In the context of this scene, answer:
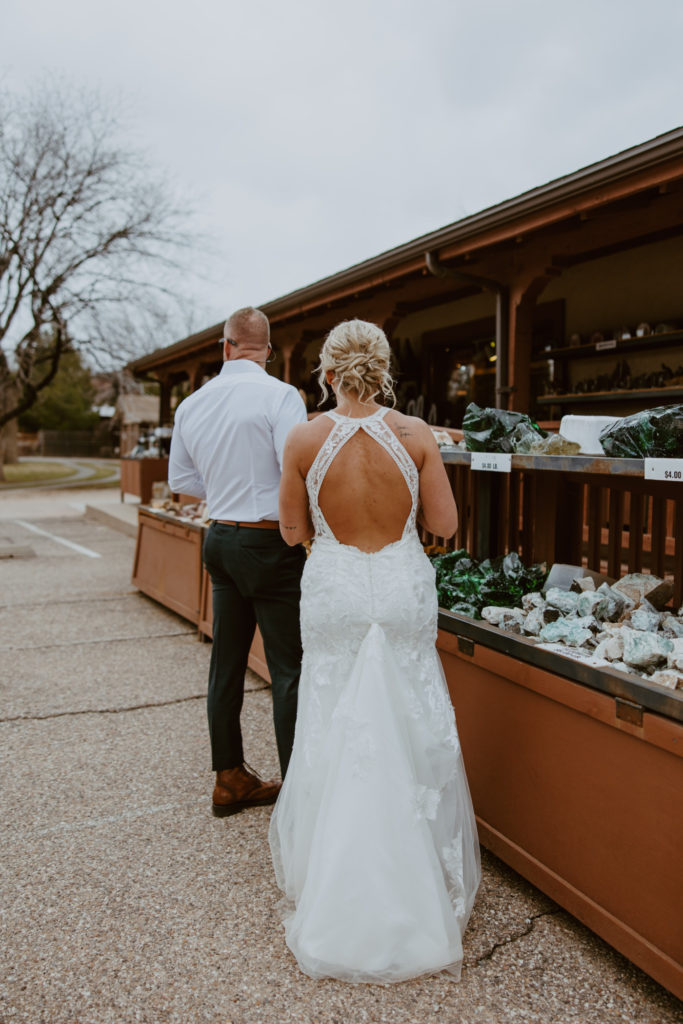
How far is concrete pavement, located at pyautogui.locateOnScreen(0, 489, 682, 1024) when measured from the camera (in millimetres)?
1851

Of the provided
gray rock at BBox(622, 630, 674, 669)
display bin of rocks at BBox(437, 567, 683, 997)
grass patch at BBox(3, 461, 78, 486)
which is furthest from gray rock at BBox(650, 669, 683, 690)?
grass patch at BBox(3, 461, 78, 486)

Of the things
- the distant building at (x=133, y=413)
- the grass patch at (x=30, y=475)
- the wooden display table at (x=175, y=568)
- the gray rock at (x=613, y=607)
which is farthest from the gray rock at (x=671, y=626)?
the grass patch at (x=30, y=475)

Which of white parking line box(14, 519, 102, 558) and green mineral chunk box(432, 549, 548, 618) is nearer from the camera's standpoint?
green mineral chunk box(432, 549, 548, 618)

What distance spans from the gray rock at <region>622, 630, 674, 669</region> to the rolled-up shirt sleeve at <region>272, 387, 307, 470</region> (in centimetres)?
140

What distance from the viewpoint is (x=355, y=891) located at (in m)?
1.87

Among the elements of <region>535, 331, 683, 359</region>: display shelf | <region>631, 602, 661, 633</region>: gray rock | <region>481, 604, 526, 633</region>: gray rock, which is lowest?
<region>481, 604, 526, 633</region>: gray rock

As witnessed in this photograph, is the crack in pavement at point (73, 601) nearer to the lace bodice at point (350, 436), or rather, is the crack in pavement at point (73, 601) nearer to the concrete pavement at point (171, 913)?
the concrete pavement at point (171, 913)

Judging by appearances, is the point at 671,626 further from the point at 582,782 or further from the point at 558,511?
the point at 558,511

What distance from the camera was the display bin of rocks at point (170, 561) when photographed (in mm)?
5621

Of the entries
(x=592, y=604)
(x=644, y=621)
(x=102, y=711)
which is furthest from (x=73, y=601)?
(x=644, y=621)

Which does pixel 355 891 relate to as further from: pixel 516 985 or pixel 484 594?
pixel 484 594

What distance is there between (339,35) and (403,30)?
3.66 meters

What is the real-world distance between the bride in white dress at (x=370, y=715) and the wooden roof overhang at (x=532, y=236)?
2.61 m

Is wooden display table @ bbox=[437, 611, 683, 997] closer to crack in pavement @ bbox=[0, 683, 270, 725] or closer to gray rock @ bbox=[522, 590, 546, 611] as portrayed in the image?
gray rock @ bbox=[522, 590, 546, 611]
